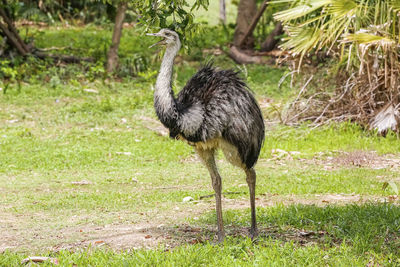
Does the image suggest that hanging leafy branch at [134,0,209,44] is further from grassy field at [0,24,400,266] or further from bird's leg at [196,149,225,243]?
grassy field at [0,24,400,266]

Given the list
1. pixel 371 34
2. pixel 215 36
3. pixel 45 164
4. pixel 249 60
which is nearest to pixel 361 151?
pixel 371 34

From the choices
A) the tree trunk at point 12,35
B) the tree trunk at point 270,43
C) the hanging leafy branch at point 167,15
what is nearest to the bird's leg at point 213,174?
the hanging leafy branch at point 167,15

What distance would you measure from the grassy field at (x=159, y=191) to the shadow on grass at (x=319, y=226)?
0.01 m

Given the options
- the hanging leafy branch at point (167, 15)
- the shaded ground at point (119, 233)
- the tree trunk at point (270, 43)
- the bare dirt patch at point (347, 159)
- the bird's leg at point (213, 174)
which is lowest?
the bare dirt patch at point (347, 159)

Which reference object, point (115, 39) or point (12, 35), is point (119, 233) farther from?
point (12, 35)

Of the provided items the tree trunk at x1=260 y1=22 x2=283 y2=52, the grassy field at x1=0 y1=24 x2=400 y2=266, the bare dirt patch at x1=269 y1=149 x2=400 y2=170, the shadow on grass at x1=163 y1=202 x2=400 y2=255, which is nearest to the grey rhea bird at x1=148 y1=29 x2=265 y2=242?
the shadow on grass at x1=163 y1=202 x2=400 y2=255

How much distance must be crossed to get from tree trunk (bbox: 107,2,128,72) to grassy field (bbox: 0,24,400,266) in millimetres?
1494

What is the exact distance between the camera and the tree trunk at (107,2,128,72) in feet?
53.8

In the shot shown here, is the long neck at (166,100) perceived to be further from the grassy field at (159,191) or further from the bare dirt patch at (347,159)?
the bare dirt patch at (347,159)

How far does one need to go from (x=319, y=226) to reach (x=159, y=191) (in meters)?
2.90

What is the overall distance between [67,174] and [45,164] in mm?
660

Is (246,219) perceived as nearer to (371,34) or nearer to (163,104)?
(163,104)

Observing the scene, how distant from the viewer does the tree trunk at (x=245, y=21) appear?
64.6 feet

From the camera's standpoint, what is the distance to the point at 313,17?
39.9ft
